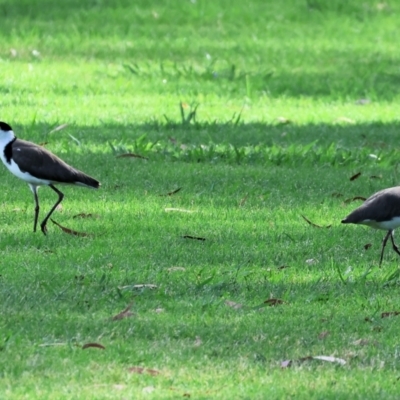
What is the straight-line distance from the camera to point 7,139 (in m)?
8.95

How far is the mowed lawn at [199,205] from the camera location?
610 centimetres

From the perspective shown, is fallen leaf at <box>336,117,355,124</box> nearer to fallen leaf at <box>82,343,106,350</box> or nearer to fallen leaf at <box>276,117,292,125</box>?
fallen leaf at <box>276,117,292,125</box>

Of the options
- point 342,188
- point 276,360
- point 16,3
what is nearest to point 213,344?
point 276,360

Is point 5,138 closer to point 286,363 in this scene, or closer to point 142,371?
point 142,371

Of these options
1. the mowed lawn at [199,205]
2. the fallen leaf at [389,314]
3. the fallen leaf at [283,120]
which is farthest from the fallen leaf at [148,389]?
the fallen leaf at [283,120]

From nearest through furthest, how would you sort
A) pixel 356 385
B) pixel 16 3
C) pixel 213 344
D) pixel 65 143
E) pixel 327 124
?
pixel 356 385 → pixel 213 344 → pixel 65 143 → pixel 327 124 → pixel 16 3

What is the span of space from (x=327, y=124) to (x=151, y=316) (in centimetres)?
715

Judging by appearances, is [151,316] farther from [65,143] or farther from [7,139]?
[65,143]

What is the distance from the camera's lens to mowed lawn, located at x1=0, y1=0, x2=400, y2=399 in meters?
6.10

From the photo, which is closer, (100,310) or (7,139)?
(100,310)

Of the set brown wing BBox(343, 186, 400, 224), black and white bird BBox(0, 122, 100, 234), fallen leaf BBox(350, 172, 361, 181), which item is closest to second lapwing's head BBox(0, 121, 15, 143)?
black and white bird BBox(0, 122, 100, 234)

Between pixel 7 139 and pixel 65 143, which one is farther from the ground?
pixel 7 139

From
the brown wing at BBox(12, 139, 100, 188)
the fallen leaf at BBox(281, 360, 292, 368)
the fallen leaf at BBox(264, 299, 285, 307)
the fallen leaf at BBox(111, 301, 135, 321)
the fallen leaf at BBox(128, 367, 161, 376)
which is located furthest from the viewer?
the brown wing at BBox(12, 139, 100, 188)

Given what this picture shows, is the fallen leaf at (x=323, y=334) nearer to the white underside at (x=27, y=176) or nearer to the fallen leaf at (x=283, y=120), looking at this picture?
the white underside at (x=27, y=176)
